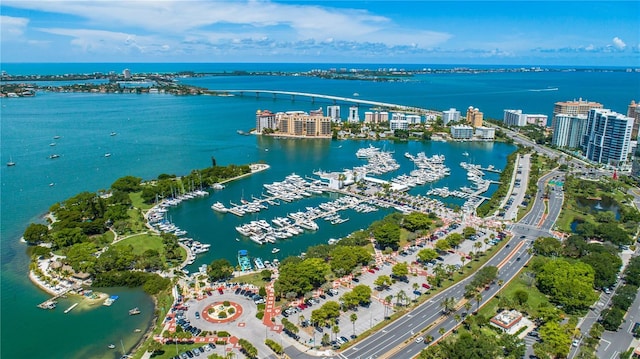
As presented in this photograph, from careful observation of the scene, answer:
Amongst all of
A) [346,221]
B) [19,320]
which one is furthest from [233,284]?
[346,221]

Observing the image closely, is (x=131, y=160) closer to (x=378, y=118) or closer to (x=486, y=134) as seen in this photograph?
(x=378, y=118)

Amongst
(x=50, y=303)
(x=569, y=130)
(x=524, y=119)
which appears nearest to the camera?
(x=50, y=303)

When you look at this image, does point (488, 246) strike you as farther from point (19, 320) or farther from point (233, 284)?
point (19, 320)

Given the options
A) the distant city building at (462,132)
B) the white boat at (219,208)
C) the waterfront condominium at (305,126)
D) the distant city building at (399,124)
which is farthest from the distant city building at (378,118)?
the white boat at (219,208)

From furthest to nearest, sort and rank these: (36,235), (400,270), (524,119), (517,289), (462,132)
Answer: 1. (524,119)
2. (462,132)
3. (36,235)
4. (400,270)
5. (517,289)

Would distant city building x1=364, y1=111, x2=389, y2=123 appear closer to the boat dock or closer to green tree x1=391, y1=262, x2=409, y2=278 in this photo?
green tree x1=391, y1=262, x2=409, y2=278

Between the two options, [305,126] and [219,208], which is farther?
[305,126]

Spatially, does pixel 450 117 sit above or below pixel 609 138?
below

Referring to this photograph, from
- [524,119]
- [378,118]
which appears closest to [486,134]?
[524,119]
